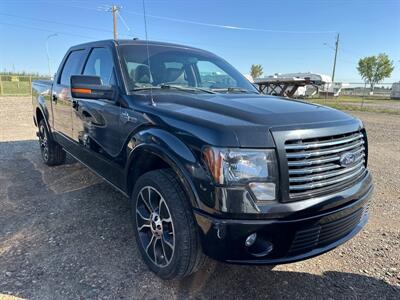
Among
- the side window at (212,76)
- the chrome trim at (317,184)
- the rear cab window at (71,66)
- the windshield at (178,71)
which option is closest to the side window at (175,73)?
the windshield at (178,71)

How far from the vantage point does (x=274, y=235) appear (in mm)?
2041

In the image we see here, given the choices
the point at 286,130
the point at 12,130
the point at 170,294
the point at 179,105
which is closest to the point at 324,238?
the point at 286,130

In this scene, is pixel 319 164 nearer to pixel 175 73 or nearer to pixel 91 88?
pixel 175 73

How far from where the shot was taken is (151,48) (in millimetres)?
3512

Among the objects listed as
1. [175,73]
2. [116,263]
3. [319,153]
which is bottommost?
[116,263]

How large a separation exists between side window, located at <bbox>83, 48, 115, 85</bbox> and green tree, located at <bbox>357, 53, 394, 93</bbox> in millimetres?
65247

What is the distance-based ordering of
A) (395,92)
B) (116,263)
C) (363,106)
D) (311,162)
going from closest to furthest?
(311,162) → (116,263) → (363,106) → (395,92)

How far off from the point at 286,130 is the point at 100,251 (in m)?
2.01

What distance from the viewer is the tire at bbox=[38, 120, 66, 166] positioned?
5.41 m

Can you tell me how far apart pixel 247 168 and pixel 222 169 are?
16 centimetres

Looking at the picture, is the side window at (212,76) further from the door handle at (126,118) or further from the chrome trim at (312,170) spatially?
the chrome trim at (312,170)

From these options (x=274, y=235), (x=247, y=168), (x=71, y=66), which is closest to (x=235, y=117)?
(x=247, y=168)

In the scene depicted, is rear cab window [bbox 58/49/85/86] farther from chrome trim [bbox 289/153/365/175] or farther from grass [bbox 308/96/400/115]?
grass [bbox 308/96/400/115]

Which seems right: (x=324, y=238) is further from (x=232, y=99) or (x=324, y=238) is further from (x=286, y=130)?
(x=232, y=99)
